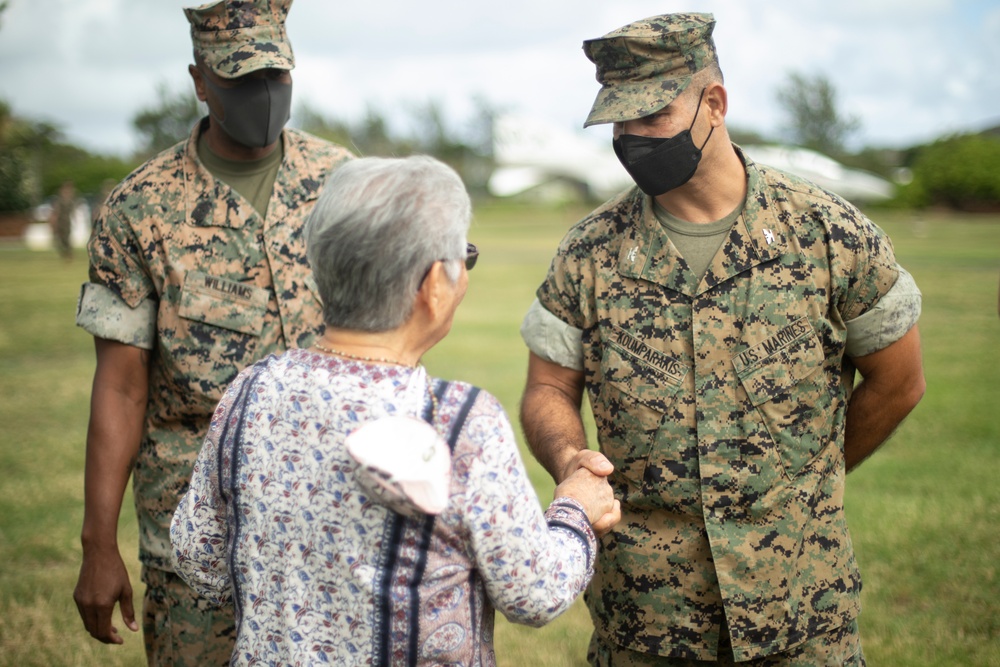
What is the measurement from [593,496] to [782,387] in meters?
0.80

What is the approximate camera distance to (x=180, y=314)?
308cm

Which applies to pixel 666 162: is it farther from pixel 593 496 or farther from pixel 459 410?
pixel 459 410

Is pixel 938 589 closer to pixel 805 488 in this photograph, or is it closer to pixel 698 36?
pixel 805 488

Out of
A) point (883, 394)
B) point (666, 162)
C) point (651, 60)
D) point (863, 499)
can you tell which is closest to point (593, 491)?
point (666, 162)

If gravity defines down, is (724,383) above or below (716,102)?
below

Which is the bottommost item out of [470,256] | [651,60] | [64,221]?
[64,221]

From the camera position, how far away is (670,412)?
275cm

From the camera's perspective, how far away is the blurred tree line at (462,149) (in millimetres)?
39000

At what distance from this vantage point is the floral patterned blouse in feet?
5.94

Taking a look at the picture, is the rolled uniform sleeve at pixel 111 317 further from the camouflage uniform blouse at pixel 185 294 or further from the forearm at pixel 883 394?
the forearm at pixel 883 394

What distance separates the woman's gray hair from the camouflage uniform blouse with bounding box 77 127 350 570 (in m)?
1.32

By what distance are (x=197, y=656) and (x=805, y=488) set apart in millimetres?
1981

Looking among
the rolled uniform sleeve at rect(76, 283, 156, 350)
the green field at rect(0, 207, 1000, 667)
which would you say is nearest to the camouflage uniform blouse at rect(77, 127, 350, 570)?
the rolled uniform sleeve at rect(76, 283, 156, 350)

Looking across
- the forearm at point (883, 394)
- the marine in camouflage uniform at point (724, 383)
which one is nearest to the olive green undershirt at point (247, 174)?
the marine in camouflage uniform at point (724, 383)
